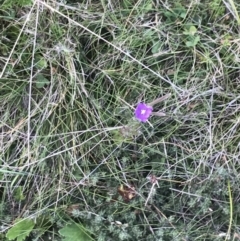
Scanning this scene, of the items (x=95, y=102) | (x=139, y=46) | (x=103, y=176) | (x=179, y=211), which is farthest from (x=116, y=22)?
(x=179, y=211)

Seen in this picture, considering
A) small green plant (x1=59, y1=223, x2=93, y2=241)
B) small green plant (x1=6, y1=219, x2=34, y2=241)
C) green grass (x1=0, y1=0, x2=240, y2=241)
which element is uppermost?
green grass (x1=0, y1=0, x2=240, y2=241)

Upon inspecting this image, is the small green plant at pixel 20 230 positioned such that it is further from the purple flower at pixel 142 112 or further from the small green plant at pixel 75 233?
the purple flower at pixel 142 112

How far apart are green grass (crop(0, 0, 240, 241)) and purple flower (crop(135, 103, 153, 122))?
4 cm

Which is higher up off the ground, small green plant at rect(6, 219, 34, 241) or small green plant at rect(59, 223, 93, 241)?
small green plant at rect(59, 223, 93, 241)

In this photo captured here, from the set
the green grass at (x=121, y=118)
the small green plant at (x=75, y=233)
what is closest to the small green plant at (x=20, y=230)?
the green grass at (x=121, y=118)

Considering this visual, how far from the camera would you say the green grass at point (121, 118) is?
178 centimetres

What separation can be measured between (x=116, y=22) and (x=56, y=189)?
585 millimetres

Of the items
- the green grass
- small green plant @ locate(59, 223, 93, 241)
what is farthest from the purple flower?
small green plant @ locate(59, 223, 93, 241)

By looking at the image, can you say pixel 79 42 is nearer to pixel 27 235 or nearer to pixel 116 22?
pixel 116 22

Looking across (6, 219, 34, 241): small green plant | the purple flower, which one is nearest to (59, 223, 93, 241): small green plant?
(6, 219, 34, 241): small green plant

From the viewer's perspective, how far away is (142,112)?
69.2 inches

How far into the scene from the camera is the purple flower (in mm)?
1751

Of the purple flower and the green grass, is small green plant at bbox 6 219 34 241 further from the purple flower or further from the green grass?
the purple flower

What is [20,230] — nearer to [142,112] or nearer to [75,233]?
[75,233]
